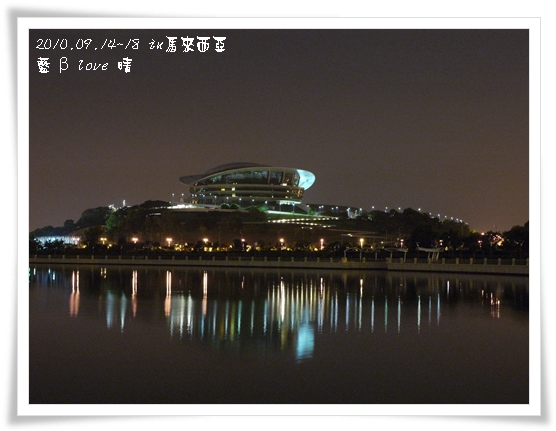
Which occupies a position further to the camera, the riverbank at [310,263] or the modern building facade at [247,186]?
the modern building facade at [247,186]

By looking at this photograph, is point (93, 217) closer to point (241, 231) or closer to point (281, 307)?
point (241, 231)

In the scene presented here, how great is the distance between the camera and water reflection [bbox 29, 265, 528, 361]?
31.2 feet

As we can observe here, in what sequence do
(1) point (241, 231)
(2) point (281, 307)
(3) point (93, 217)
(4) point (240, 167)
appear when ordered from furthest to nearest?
1. (3) point (93, 217)
2. (4) point (240, 167)
3. (1) point (241, 231)
4. (2) point (281, 307)

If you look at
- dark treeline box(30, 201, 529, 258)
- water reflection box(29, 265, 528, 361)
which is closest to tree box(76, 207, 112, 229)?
dark treeline box(30, 201, 529, 258)

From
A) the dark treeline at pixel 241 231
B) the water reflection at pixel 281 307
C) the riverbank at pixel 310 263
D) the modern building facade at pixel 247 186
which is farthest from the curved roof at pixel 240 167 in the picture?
the water reflection at pixel 281 307

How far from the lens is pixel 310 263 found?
3144 centimetres

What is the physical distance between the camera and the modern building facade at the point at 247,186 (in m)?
63.0

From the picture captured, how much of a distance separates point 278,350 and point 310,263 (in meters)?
23.2

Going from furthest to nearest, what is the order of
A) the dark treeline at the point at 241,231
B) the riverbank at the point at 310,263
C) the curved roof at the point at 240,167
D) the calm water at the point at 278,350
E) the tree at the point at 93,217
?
the tree at the point at 93,217 < the curved roof at the point at 240,167 < the dark treeline at the point at 241,231 < the riverbank at the point at 310,263 < the calm water at the point at 278,350

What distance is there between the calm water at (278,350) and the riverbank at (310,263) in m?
10.5

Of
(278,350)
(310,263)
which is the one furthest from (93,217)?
(278,350)

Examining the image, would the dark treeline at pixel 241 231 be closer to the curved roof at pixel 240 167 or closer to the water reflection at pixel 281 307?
the curved roof at pixel 240 167

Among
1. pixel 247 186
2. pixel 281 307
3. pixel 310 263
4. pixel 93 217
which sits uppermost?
pixel 247 186
